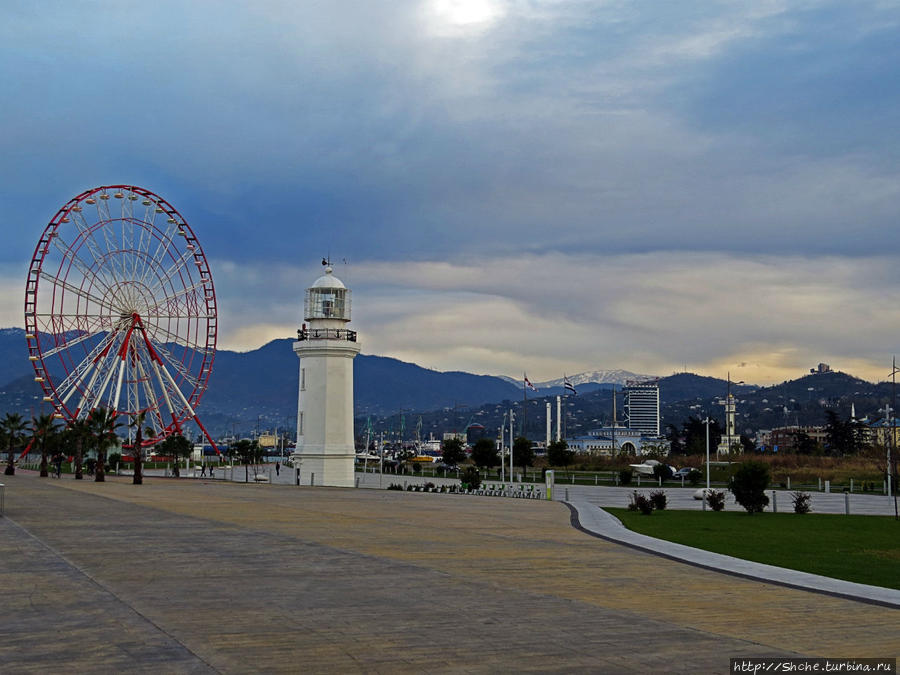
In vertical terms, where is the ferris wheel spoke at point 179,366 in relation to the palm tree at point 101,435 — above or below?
above

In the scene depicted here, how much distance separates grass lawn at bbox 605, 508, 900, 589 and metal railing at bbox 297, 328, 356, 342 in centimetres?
2712

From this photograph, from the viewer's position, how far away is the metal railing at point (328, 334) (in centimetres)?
5747

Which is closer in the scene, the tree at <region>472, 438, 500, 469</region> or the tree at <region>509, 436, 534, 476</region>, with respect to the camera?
the tree at <region>509, 436, 534, 476</region>

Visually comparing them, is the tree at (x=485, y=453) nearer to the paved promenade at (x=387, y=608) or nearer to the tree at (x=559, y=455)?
the tree at (x=559, y=455)

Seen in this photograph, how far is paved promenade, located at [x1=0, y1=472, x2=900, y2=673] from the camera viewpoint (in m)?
9.62

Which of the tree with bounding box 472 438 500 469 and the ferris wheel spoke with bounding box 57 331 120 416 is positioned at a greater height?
the ferris wheel spoke with bounding box 57 331 120 416

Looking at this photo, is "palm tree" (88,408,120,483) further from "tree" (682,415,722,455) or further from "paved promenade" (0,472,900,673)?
"tree" (682,415,722,455)

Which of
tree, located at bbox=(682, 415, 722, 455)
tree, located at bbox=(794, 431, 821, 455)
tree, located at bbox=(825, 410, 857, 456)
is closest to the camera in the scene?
tree, located at bbox=(682, 415, 722, 455)

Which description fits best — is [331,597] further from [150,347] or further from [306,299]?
[150,347]

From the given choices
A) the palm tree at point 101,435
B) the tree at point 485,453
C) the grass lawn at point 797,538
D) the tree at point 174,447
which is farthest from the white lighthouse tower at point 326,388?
the tree at point 174,447

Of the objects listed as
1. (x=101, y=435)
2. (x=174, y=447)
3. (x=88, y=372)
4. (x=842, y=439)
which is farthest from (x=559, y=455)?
(x=842, y=439)

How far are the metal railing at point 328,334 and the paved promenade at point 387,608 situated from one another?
114 ft

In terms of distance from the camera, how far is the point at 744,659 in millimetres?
9500

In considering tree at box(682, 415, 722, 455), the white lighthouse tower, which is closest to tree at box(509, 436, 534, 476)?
the white lighthouse tower
